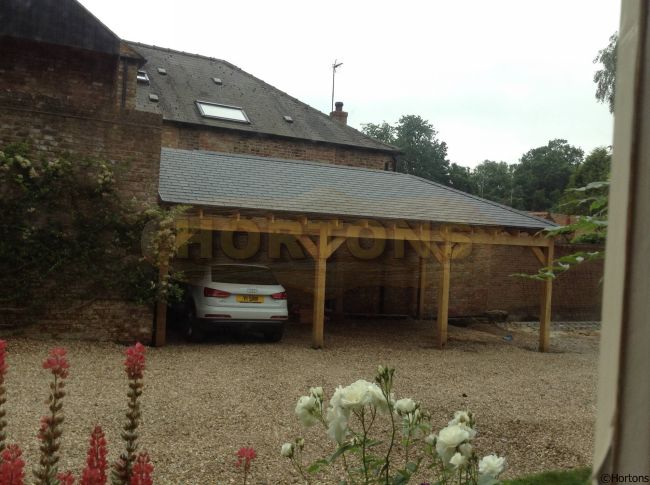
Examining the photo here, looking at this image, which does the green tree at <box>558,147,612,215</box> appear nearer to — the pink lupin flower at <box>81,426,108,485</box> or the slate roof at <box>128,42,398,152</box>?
the pink lupin flower at <box>81,426,108,485</box>

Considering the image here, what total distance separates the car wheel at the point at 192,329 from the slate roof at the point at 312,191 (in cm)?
190

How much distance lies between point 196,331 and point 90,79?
540 centimetres

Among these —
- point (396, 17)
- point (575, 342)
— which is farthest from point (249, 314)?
point (396, 17)

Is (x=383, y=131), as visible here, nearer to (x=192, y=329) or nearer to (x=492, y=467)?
(x=192, y=329)

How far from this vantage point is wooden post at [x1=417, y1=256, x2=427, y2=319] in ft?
50.0

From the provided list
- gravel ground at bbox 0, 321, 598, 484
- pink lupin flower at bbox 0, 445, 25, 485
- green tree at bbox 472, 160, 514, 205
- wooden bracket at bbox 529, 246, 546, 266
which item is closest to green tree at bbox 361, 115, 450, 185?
green tree at bbox 472, 160, 514, 205

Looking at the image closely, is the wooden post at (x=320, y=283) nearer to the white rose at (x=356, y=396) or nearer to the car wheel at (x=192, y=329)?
the car wheel at (x=192, y=329)

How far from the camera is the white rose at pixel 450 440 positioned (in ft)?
5.51

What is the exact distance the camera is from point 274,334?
10.3m

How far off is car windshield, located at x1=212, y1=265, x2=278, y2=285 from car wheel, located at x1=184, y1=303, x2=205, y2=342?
0.70m

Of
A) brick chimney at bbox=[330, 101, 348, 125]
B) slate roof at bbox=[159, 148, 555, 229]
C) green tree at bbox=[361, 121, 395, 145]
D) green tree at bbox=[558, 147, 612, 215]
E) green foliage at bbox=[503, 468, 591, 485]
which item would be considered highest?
green tree at bbox=[361, 121, 395, 145]

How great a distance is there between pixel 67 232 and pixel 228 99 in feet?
39.7

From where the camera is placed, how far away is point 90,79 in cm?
1141

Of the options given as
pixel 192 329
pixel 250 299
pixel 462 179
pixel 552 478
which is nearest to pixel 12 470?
pixel 552 478
